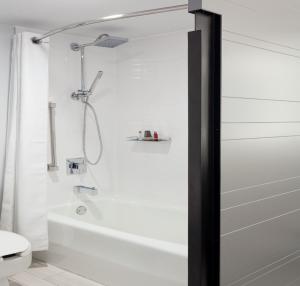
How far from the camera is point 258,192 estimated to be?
162 cm

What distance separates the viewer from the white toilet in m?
2.68

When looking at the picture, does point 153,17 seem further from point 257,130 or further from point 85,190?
point 257,130

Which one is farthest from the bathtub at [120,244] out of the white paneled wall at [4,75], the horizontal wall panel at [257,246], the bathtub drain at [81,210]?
the horizontal wall panel at [257,246]

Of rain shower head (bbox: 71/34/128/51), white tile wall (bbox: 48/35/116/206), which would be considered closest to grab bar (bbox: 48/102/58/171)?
white tile wall (bbox: 48/35/116/206)

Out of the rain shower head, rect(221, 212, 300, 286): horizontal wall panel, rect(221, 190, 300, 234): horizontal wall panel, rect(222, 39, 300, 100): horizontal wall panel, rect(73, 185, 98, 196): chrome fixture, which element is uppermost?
the rain shower head

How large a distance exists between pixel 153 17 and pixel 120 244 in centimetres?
182

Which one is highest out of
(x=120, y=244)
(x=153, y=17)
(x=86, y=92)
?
(x=153, y=17)

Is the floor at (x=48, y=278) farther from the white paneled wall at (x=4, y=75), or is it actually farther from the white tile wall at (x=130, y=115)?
the white paneled wall at (x=4, y=75)

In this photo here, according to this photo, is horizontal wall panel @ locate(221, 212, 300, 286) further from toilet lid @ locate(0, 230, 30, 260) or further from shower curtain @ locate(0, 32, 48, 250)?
shower curtain @ locate(0, 32, 48, 250)

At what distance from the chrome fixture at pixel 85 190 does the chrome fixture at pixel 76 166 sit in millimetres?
162

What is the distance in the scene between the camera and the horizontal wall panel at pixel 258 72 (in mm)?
1444

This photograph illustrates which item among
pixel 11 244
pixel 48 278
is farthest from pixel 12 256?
pixel 48 278

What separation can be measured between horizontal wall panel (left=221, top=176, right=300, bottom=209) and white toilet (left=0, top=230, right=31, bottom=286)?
177 cm

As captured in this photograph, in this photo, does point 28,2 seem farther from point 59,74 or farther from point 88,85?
point 88,85
